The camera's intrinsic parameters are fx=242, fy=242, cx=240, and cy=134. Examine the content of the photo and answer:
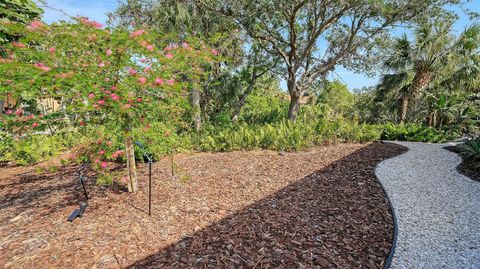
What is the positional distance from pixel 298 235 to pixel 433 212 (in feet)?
6.27

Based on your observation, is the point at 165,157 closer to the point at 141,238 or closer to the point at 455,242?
the point at 141,238

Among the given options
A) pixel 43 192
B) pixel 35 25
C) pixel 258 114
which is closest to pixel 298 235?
pixel 35 25

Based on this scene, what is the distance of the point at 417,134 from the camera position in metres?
8.27

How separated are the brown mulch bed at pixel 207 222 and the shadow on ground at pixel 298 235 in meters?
0.01

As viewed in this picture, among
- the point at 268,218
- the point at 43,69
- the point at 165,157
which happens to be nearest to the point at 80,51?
the point at 43,69

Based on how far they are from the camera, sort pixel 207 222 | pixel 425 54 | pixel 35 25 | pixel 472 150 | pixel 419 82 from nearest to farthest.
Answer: pixel 35 25
pixel 207 222
pixel 472 150
pixel 425 54
pixel 419 82

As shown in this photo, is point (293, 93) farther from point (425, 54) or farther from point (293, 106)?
point (425, 54)

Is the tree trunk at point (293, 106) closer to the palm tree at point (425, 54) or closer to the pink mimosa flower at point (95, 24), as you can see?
the palm tree at point (425, 54)

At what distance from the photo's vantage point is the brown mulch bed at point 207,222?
2.30 meters

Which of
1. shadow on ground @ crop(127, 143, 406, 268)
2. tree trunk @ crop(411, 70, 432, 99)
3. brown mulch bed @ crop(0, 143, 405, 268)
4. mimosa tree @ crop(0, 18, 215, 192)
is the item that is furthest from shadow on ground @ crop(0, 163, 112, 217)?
tree trunk @ crop(411, 70, 432, 99)

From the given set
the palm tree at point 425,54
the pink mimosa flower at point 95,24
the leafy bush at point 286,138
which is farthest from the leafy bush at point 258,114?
the pink mimosa flower at point 95,24

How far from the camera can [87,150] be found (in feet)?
10.8

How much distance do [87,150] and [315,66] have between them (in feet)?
29.1

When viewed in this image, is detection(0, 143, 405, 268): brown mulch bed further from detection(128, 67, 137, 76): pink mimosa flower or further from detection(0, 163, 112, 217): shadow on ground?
detection(128, 67, 137, 76): pink mimosa flower
